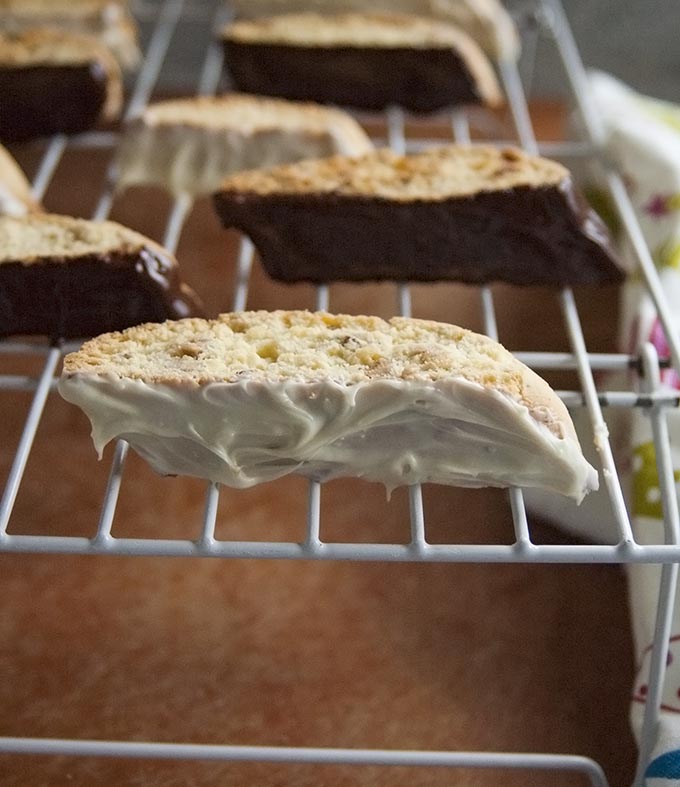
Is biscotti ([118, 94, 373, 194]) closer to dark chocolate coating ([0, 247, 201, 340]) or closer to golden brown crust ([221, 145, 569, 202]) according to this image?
golden brown crust ([221, 145, 569, 202])

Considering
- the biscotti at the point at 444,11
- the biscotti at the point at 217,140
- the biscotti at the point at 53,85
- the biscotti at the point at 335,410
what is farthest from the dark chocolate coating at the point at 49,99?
the biscotti at the point at 335,410

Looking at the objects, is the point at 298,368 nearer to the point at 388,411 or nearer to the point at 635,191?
the point at 388,411

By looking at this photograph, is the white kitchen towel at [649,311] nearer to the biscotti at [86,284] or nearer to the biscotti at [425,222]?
the biscotti at [425,222]

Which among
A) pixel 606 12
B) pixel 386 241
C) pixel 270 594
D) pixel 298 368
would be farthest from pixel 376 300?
pixel 606 12

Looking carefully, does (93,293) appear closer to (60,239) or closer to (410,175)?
(60,239)

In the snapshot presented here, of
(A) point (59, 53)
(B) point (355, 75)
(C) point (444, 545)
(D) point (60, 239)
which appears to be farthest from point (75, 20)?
(C) point (444, 545)

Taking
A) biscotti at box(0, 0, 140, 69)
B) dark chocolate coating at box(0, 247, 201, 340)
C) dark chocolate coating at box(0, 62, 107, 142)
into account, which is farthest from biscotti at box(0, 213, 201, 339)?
biscotti at box(0, 0, 140, 69)
